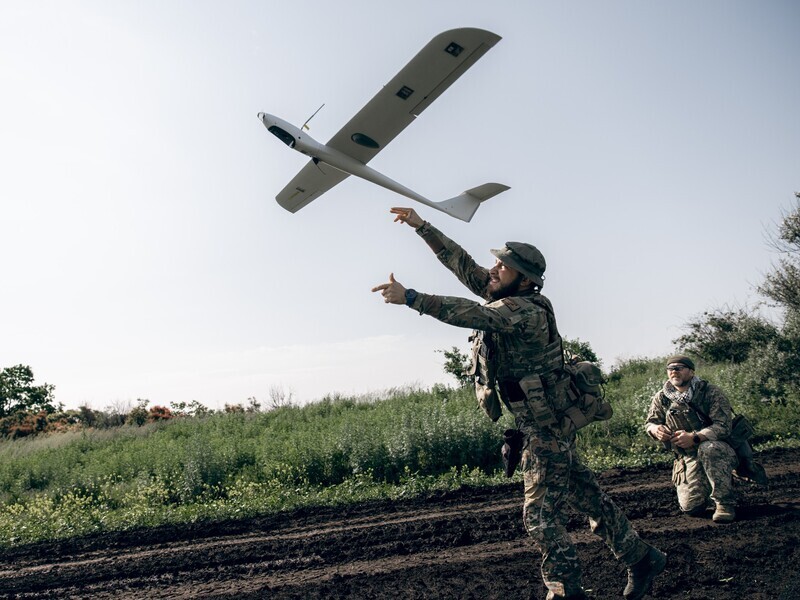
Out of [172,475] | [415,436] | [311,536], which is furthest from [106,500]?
[311,536]

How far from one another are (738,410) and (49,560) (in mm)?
13655

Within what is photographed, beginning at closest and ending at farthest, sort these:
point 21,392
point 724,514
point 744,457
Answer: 1. point 724,514
2. point 744,457
3. point 21,392

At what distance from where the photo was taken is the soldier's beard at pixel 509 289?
4.76m

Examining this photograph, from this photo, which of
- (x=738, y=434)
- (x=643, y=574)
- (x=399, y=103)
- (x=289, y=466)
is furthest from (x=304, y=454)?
(x=643, y=574)

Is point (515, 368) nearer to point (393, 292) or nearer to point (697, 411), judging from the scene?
point (393, 292)

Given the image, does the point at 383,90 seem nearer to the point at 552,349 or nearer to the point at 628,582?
the point at 552,349

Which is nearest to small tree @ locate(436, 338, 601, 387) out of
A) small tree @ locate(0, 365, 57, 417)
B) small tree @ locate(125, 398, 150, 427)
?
small tree @ locate(125, 398, 150, 427)

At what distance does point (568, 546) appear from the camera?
14.1 ft

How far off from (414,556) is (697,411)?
3.60m

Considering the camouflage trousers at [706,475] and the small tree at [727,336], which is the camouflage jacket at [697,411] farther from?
the small tree at [727,336]

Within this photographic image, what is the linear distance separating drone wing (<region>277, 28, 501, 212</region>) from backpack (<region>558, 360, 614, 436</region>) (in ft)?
16.6

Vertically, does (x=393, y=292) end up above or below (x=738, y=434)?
above

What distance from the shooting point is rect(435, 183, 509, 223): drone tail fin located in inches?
380

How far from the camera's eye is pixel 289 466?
39.7 ft
